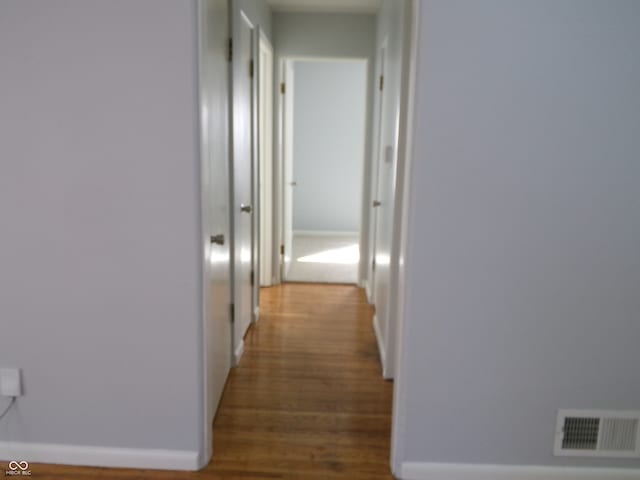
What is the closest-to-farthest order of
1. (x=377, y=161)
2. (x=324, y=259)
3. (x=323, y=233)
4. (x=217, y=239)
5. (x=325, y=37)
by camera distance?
(x=217, y=239)
(x=377, y=161)
(x=325, y=37)
(x=324, y=259)
(x=323, y=233)

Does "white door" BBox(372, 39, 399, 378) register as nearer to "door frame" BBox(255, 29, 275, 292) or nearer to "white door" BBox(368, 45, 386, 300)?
"white door" BBox(368, 45, 386, 300)

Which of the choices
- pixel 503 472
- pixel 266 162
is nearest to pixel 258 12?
pixel 266 162

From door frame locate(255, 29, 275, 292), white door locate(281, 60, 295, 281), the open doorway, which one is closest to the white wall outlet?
door frame locate(255, 29, 275, 292)

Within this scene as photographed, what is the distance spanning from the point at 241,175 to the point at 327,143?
4390 millimetres

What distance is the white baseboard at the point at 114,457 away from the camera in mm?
2318

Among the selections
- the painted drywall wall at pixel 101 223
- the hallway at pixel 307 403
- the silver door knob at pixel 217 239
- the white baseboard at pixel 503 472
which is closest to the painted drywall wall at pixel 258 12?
the painted drywall wall at pixel 101 223

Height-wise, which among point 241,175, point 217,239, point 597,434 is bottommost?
point 597,434

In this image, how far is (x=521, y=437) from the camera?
2268mm

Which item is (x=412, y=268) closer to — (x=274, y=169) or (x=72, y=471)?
(x=72, y=471)

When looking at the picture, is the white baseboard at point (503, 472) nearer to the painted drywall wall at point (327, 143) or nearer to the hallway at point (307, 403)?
the hallway at point (307, 403)

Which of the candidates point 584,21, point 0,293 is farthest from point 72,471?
point 584,21

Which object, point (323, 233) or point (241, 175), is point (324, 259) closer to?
point (323, 233)

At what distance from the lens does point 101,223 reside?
7.14 feet

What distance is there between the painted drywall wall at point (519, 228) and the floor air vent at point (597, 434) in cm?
4
